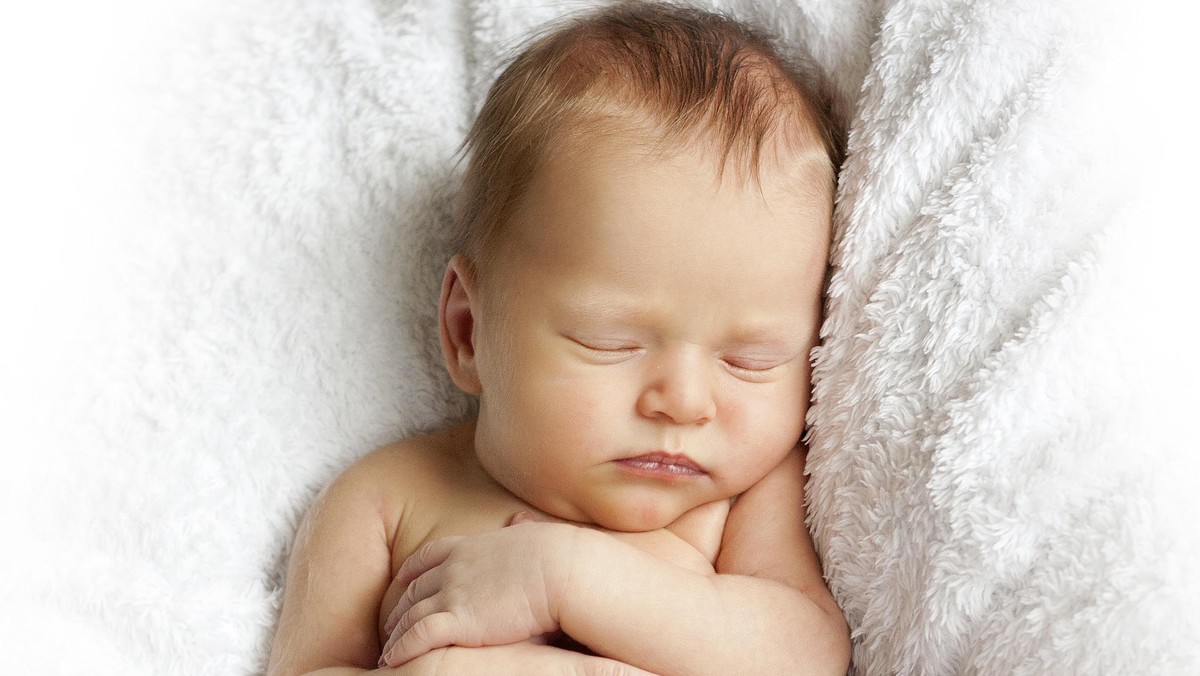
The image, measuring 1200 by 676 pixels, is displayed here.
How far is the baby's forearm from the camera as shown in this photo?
1198 mm

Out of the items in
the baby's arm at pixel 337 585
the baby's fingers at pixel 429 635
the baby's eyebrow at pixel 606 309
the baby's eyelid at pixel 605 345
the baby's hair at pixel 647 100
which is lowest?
the baby's arm at pixel 337 585

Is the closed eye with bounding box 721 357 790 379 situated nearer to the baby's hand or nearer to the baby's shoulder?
the baby's hand

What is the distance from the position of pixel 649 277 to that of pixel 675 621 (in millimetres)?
370

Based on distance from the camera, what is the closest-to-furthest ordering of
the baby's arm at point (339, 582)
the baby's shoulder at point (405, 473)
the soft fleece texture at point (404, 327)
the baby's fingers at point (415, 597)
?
the soft fleece texture at point (404, 327)
the baby's fingers at point (415, 597)
the baby's arm at point (339, 582)
the baby's shoulder at point (405, 473)

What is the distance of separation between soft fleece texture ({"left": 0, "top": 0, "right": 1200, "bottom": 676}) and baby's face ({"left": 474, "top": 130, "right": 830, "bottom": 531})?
0.26 feet

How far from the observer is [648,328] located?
4.23ft

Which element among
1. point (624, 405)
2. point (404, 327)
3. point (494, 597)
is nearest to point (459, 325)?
point (404, 327)

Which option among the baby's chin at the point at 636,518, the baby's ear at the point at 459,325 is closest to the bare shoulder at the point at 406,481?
the baby's ear at the point at 459,325

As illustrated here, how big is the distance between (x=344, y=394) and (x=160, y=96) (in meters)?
0.49

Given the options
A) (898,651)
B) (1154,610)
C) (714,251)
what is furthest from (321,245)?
(1154,610)

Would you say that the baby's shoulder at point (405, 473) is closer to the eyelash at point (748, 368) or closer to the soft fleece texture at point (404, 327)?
the soft fleece texture at point (404, 327)

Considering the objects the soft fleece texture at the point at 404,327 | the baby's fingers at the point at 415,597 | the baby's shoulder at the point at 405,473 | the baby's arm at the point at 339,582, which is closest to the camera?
the soft fleece texture at the point at 404,327

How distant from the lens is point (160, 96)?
161 centimetres

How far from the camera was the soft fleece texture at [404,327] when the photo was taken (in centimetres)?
112
